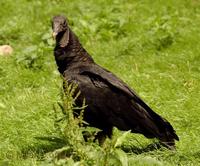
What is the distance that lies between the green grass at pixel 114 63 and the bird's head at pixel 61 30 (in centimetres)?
69

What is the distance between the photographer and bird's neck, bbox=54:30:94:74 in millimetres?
5727

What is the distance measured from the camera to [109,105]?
18.0 feet

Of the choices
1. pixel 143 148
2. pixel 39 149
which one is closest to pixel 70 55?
pixel 39 149

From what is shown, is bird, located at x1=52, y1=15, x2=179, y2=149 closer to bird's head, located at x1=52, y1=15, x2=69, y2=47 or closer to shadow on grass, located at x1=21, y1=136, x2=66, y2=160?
bird's head, located at x1=52, y1=15, x2=69, y2=47

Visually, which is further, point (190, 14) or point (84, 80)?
point (190, 14)

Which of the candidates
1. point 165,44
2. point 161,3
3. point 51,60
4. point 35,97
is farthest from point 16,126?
point 161,3

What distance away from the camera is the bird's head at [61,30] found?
5.80 m

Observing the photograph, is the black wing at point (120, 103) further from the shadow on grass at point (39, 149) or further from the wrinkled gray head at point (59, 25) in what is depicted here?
the shadow on grass at point (39, 149)

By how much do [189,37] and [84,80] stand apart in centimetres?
387

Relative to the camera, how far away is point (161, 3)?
10.9 meters

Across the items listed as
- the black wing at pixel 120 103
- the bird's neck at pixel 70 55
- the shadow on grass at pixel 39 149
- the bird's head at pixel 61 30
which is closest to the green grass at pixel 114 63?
the shadow on grass at pixel 39 149

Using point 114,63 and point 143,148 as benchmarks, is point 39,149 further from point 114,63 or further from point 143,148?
point 114,63

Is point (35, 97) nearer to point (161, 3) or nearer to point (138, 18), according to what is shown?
point (138, 18)

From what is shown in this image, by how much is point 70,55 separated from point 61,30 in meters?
0.24
